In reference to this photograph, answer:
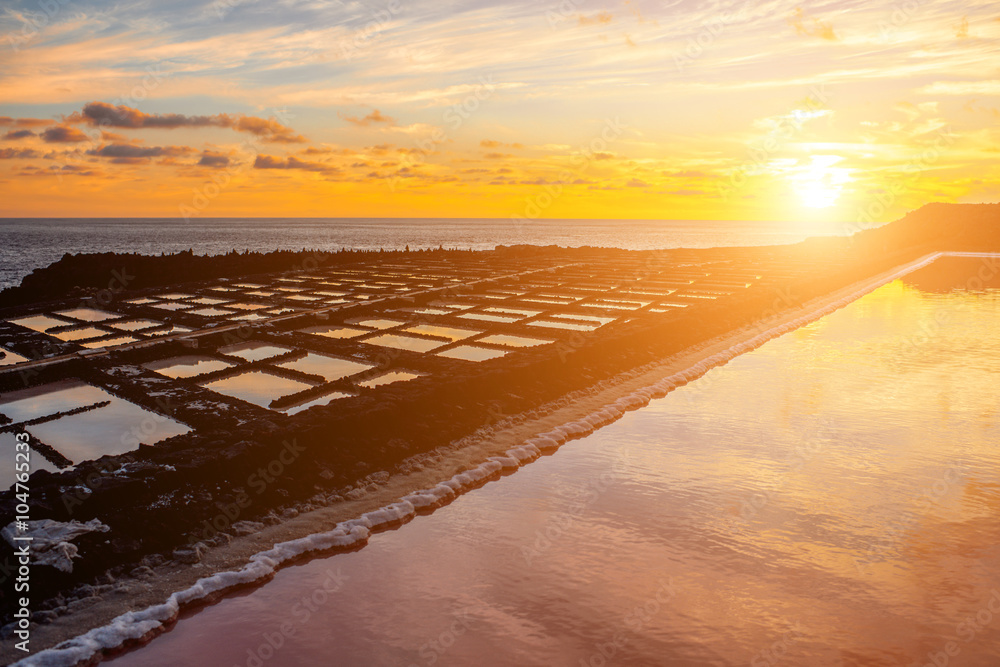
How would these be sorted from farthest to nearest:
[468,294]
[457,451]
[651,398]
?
[468,294]
[651,398]
[457,451]

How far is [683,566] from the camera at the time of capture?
5.28 metres

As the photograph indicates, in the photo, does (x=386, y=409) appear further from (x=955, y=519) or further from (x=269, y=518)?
(x=955, y=519)

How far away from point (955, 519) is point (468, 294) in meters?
17.9

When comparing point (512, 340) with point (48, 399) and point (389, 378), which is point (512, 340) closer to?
point (389, 378)

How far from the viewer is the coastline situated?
469cm

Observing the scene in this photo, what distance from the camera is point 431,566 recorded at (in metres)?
5.34

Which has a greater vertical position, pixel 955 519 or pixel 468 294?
pixel 468 294

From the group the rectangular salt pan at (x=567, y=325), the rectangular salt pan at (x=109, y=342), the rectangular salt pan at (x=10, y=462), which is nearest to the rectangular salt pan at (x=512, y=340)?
the rectangular salt pan at (x=567, y=325)

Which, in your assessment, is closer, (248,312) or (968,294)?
(248,312)

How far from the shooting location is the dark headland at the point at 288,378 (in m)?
5.70

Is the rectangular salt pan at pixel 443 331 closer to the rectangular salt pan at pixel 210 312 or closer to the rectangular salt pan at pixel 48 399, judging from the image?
the rectangular salt pan at pixel 210 312

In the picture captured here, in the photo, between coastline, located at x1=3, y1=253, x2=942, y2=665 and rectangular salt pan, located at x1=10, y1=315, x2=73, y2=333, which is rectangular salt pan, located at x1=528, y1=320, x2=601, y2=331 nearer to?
coastline, located at x1=3, y1=253, x2=942, y2=665

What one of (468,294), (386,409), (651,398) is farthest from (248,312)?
(651,398)

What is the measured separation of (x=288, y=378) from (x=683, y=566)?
8003 millimetres
